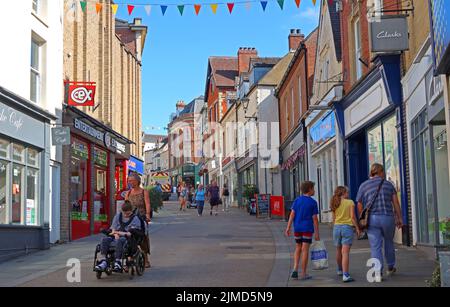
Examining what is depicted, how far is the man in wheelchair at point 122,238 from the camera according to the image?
9047 millimetres

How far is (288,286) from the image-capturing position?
27.2 feet

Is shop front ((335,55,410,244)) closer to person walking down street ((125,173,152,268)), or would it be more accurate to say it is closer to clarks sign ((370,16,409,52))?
clarks sign ((370,16,409,52))

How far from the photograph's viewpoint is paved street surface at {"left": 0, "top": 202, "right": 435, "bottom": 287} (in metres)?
8.81

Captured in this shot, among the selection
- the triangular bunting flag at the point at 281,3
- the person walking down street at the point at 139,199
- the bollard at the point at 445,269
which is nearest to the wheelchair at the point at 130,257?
the person walking down street at the point at 139,199

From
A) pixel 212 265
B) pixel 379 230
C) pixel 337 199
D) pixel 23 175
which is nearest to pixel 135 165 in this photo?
pixel 23 175

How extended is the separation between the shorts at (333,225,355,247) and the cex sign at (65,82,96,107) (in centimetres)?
1055

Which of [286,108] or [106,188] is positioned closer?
[106,188]

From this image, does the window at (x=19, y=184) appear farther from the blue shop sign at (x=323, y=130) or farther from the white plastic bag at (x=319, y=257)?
the blue shop sign at (x=323, y=130)

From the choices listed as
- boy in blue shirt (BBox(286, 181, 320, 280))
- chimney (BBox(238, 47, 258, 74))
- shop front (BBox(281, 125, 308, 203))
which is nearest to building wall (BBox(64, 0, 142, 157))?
shop front (BBox(281, 125, 308, 203))

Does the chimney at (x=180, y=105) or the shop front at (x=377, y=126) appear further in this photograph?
the chimney at (x=180, y=105)

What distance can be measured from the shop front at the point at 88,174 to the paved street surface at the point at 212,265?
1404 millimetres

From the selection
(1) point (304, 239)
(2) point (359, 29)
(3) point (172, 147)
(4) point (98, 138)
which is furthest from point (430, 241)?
(3) point (172, 147)

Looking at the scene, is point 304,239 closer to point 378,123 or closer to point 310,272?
point 310,272
